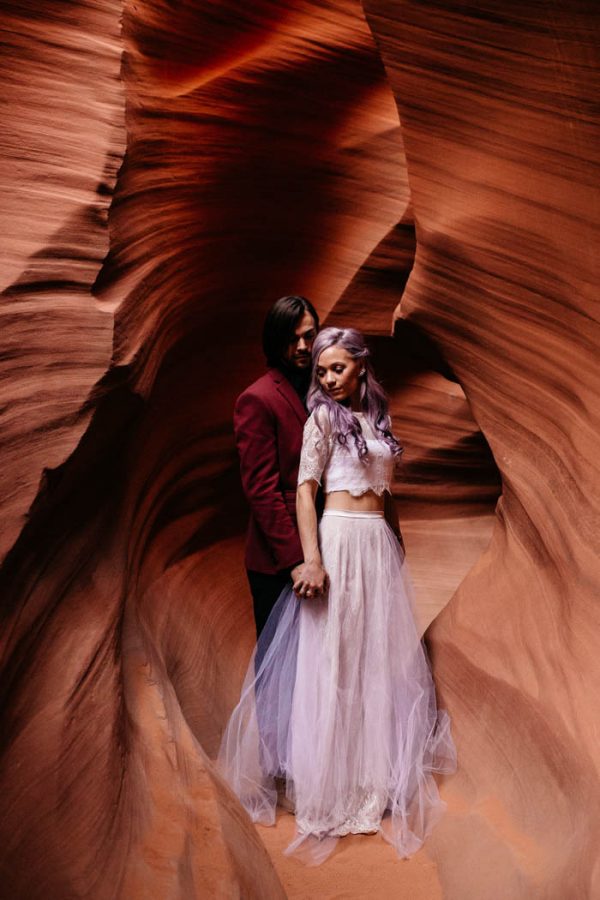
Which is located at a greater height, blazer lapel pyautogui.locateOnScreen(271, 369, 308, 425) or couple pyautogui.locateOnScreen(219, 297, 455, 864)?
blazer lapel pyautogui.locateOnScreen(271, 369, 308, 425)

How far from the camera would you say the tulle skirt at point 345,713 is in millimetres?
2869

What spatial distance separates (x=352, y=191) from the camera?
4297 mm

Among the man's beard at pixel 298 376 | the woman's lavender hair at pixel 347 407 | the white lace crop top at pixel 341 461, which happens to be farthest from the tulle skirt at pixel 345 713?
the man's beard at pixel 298 376

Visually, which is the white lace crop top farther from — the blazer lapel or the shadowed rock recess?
the shadowed rock recess

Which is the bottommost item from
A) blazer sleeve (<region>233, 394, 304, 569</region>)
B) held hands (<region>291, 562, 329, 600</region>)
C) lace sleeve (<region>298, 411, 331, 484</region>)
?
held hands (<region>291, 562, 329, 600</region>)

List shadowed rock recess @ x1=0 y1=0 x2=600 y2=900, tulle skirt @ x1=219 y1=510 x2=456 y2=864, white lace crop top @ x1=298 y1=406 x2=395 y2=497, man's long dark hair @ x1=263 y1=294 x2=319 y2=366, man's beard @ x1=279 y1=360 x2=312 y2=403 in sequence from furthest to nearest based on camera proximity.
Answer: man's beard @ x1=279 y1=360 x2=312 y2=403, man's long dark hair @ x1=263 y1=294 x2=319 y2=366, white lace crop top @ x1=298 y1=406 x2=395 y2=497, tulle skirt @ x1=219 y1=510 x2=456 y2=864, shadowed rock recess @ x1=0 y1=0 x2=600 y2=900

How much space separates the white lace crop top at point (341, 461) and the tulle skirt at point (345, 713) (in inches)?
4.3

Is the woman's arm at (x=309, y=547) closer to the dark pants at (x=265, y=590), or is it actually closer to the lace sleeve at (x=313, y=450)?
the lace sleeve at (x=313, y=450)

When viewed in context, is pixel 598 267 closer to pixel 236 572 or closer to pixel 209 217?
pixel 209 217

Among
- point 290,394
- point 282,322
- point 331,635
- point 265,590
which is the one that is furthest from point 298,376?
point 331,635

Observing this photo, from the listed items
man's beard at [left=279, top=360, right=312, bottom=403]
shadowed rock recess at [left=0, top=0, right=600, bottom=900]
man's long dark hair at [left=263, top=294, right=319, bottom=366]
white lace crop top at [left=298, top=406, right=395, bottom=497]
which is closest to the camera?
shadowed rock recess at [left=0, top=0, right=600, bottom=900]

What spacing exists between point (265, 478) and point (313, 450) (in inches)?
8.9

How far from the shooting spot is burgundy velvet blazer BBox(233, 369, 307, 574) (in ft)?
9.96

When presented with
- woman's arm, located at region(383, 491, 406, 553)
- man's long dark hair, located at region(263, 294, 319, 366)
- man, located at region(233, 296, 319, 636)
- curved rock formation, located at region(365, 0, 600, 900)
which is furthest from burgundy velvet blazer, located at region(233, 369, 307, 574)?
curved rock formation, located at region(365, 0, 600, 900)
